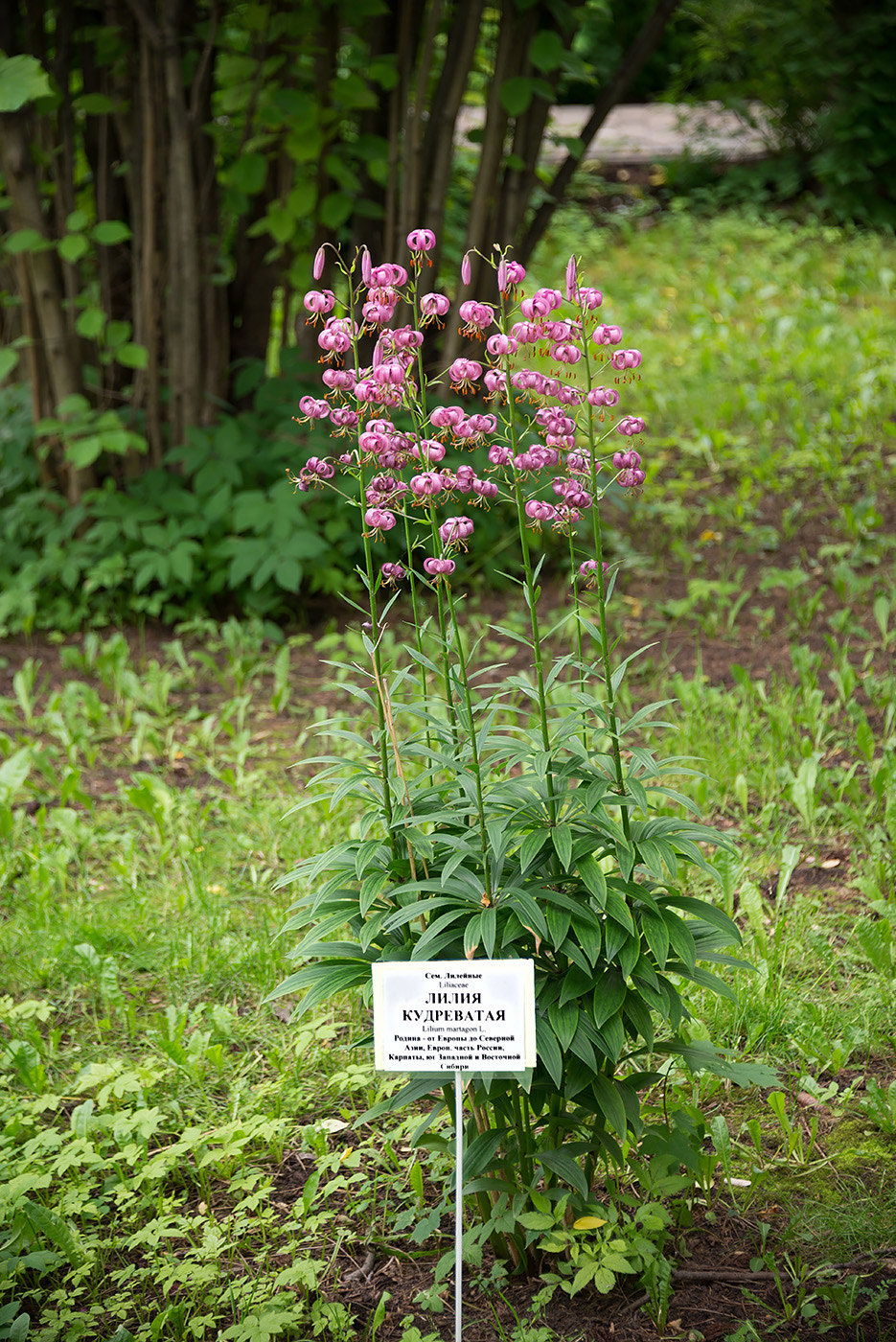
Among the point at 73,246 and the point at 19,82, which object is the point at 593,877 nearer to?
the point at 19,82

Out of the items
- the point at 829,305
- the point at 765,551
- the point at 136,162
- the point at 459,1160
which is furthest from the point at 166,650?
the point at 829,305

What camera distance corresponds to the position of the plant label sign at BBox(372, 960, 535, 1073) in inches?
61.4

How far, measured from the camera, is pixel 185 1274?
187 centimetres

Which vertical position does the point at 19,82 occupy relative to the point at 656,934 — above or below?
above

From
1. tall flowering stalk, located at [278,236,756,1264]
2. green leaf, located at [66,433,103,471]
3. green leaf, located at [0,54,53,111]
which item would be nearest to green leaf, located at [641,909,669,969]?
tall flowering stalk, located at [278,236,756,1264]

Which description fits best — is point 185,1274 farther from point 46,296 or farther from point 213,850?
point 46,296

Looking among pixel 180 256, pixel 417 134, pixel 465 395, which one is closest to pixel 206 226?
pixel 180 256

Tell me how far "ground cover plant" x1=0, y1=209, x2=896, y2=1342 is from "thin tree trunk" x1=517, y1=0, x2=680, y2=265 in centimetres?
154

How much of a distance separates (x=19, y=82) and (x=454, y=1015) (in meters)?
3.47

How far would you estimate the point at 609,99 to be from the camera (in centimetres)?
494

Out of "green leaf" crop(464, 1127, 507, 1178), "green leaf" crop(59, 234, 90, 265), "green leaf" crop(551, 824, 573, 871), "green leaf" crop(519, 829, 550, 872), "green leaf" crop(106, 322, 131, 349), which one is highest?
"green leaf" crop(59, 234, 90, 265)

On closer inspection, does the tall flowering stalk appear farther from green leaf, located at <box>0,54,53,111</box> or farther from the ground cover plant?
green leaf, located at <box>0,54,53,111</box>

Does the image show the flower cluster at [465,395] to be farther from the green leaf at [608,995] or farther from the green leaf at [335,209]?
the green leaf at [335,209]

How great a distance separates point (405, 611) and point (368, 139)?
6.64ft
